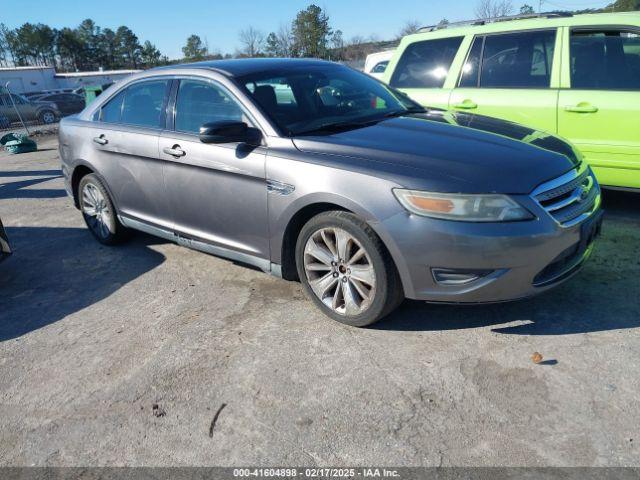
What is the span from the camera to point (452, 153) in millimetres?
3076

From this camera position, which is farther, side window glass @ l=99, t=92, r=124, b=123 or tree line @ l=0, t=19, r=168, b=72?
tree line @ l=0, t=19, r=168, b=72

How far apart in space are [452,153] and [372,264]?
2.66 ft

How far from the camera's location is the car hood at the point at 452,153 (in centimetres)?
284

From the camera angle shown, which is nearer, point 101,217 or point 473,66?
point 101,217

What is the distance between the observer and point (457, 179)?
2824 millimetres

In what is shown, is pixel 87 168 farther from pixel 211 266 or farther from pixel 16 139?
pixel 16 139

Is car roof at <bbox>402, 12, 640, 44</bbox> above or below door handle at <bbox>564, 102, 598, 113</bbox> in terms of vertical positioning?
above

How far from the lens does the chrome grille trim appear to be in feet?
9.48

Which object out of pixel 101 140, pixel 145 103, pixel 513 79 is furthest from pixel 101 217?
pixel 513 79

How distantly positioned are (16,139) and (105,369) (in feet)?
42.5

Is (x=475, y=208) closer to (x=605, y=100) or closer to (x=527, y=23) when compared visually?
(x=605, y=100)

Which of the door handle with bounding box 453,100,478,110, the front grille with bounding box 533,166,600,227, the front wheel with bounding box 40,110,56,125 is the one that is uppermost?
the door handle with bounding box 453,100,478,110

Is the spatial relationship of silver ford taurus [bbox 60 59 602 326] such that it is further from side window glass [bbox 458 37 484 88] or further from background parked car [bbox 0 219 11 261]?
side window glass [bbox 458 37 484 88]

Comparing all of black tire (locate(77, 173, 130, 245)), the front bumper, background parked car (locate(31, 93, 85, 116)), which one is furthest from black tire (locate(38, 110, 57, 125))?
the front bumper
